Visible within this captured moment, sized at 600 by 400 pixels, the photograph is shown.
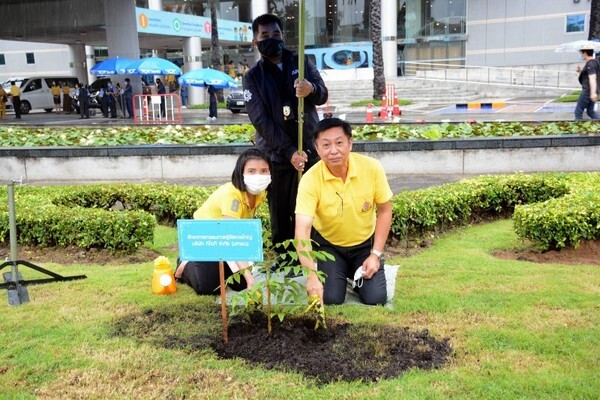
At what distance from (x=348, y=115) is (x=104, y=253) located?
64.0ft

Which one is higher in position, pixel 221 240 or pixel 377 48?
pixel 377 48

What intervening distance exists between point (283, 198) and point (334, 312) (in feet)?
3.71

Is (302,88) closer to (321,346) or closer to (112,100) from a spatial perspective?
(321,346)

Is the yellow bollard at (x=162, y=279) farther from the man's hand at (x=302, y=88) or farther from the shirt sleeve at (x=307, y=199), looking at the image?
the man's hand at (x=302, y=88)

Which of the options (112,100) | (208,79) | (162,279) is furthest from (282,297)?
→ (112,100)

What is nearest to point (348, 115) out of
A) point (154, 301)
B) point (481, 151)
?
point (481, 151)

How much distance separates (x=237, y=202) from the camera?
4527mm

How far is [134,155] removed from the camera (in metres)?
10.9

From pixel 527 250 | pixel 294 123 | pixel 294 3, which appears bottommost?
pixel 527 250

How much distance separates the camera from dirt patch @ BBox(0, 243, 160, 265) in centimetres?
600

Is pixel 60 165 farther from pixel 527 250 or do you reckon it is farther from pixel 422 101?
pixel 422 101

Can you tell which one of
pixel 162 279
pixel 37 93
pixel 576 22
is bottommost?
pixel 162 279

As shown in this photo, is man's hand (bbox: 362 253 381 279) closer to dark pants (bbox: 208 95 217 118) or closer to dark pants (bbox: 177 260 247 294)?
dark pants (bbox: 177 260 247 294)

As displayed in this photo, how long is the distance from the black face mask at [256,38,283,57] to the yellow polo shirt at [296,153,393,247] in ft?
3.03
